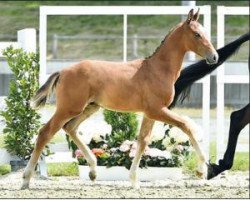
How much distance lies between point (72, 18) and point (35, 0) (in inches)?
68.1

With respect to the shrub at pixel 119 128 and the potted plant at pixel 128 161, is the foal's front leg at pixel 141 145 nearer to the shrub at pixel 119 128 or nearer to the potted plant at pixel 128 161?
the potted plant at pixel 128 161

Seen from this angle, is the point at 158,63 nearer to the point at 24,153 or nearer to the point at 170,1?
the point at 24,153

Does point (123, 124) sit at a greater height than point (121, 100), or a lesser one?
lesser

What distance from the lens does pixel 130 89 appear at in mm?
10047

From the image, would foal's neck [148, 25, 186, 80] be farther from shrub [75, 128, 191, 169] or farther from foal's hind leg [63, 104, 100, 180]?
shrub [75, 128, 191, 169]

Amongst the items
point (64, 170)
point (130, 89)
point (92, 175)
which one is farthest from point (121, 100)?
point (64, 170)

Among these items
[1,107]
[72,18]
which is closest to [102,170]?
[1,107]

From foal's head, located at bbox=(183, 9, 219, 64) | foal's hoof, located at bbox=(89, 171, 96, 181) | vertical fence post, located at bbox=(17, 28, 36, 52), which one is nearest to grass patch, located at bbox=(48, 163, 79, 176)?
vertical fence post, located at bbox=(17, 28, 36, 52)

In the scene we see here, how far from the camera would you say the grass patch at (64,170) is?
11703mm

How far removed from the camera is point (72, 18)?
34.3m

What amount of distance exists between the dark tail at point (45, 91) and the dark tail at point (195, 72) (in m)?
1.33

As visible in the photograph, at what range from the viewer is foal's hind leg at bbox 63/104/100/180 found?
1020 cm

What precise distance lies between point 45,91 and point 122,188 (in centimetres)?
116

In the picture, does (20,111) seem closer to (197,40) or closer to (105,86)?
(105,86)
